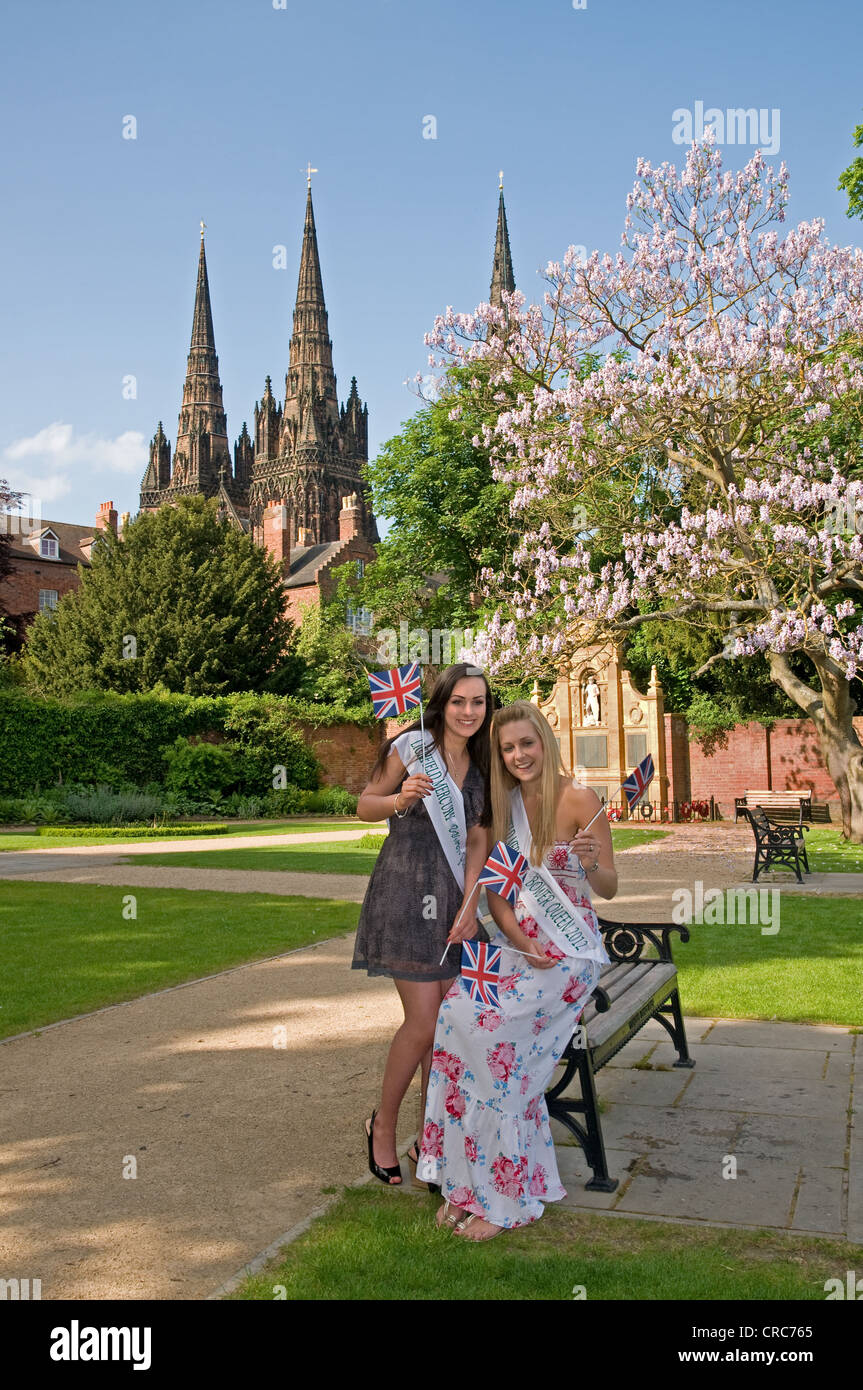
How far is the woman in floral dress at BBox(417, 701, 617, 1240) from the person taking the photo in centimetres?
397

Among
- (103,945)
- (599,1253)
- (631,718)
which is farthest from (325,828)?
(599,1253)

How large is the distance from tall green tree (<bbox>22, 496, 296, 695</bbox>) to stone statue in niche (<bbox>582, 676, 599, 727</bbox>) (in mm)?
15339

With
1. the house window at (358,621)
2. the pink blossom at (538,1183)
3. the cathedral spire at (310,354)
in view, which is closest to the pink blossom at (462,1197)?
the pink blossom at (538,1183)

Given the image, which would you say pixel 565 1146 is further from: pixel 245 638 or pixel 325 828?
pixel 245 638

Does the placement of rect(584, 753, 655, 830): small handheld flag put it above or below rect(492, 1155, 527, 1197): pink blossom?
above

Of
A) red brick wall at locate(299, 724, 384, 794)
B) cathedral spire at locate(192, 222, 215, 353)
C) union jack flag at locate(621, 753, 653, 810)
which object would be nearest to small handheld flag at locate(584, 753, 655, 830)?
union jack flag at locate(621, 753, 653, 810)

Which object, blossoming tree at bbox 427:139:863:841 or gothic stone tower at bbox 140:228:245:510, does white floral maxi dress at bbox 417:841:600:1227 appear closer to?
blossoming tree at bbox 427:139:863:841

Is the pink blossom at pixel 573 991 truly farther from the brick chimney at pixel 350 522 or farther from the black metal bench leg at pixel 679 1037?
the brick chimney at pixel 350 522

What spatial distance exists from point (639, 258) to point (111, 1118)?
718 inches

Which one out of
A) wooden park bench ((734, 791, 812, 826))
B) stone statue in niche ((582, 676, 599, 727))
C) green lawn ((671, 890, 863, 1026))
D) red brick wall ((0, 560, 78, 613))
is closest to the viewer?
green lawn ((671, 890, 863, 1026))

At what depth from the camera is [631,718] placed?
31.0 m

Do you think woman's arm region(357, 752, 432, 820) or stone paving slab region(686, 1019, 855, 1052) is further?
stone paving slab region(686, 1019, 855, 1052)

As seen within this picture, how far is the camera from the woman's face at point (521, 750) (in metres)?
4.52

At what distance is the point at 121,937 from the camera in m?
10.2
